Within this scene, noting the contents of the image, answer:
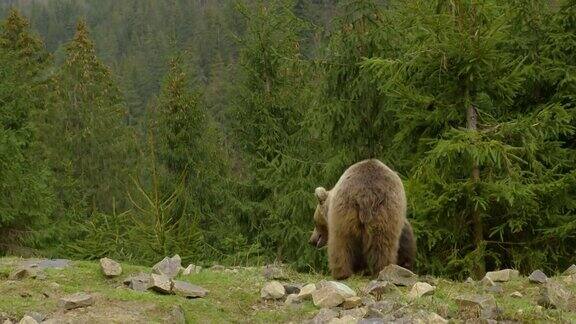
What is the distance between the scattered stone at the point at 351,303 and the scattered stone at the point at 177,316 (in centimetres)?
133

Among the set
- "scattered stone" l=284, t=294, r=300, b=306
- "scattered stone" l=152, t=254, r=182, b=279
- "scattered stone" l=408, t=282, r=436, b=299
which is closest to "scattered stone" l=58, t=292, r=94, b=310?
"scattered stone" l=152, t=254, r=182, b=279

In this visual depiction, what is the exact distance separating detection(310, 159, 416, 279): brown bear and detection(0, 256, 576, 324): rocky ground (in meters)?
0.39

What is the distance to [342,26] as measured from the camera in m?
12.9

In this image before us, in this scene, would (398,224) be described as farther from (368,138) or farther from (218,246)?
(218,246)

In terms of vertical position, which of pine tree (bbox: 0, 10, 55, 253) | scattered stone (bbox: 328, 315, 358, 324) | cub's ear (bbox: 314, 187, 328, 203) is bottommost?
pine tree (bbox: 0, 10, 55, 253)

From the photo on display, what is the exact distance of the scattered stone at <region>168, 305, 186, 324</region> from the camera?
5.03 m

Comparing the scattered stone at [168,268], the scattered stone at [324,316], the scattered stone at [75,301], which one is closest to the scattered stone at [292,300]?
the scattered stone at [324,316]

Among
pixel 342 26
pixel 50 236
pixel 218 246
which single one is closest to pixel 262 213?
Answer: pixel 218 246

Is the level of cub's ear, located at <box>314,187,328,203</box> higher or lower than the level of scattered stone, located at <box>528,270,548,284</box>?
higher

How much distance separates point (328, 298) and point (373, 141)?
725 cm

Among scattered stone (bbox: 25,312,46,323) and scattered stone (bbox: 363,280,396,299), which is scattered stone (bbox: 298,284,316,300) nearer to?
scattered stone (bbox: 363,280,396,299)

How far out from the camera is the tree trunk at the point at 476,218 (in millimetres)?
8742

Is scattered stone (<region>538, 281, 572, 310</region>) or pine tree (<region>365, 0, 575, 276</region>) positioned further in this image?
pine tree (<region>365, 0, 575, 276</region>)

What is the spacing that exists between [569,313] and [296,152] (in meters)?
13.0
